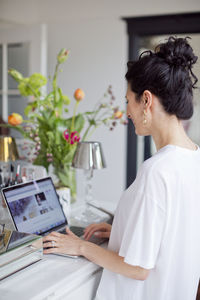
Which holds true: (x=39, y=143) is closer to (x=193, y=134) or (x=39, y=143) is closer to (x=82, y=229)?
(x=82, y=229)

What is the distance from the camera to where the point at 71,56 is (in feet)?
11.6

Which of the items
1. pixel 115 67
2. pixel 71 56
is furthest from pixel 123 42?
pixel 71 56

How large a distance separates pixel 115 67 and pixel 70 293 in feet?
8.08

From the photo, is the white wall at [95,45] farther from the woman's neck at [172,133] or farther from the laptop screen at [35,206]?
the woman's neck at [172,133]

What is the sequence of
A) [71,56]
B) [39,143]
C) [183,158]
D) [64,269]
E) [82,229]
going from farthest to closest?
[71,56]
[39,143]
[82,229]
[64,269]
[183,158]

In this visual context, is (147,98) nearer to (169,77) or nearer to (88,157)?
(169,77)

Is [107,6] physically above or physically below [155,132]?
above

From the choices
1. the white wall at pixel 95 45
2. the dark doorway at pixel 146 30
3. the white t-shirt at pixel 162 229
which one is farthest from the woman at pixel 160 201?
the white wall at pixel 95 45

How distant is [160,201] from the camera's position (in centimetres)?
106

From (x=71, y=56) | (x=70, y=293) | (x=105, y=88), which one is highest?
(x=71, y=56)

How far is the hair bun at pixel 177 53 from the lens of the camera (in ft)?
3.79

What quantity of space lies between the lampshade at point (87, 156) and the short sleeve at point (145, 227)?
27.8 inches

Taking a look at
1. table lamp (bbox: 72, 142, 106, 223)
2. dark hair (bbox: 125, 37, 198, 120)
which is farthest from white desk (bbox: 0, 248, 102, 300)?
dark hair (bbox: 125, 37, 198, 120)

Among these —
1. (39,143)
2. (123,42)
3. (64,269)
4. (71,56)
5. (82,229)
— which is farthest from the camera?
(71,56)
